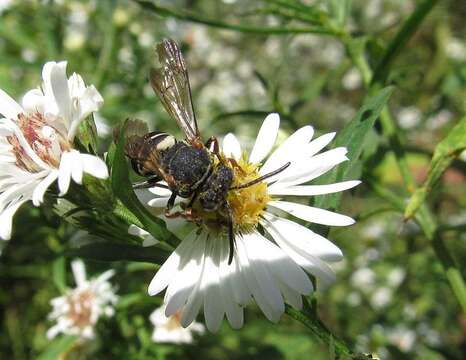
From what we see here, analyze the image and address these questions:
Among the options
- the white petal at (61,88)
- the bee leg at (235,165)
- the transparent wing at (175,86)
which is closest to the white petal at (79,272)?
the transparent wing at (175,86)

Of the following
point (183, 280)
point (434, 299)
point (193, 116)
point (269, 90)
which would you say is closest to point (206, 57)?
point (434, 299)

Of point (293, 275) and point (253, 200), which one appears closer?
point (293, 275)

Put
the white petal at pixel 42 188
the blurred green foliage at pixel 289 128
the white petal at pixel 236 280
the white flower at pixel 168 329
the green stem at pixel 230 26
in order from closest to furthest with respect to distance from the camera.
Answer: the white petal at pixel 42 188, the white petal at pixel 236 280, the green stem at pixel 230 26, the blurred green foliage at pixel 289 128, the white flower at pixel 168 329

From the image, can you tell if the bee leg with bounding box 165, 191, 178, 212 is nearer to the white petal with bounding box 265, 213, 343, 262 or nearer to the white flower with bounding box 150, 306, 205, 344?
the white petal with bounding box 265, 213, 343, 262

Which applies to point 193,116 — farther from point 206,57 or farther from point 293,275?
point 206,57

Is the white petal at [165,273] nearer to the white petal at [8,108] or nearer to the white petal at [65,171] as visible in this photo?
the white petal at [65,171]


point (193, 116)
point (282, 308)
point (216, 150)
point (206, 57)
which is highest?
point (206, 57)
